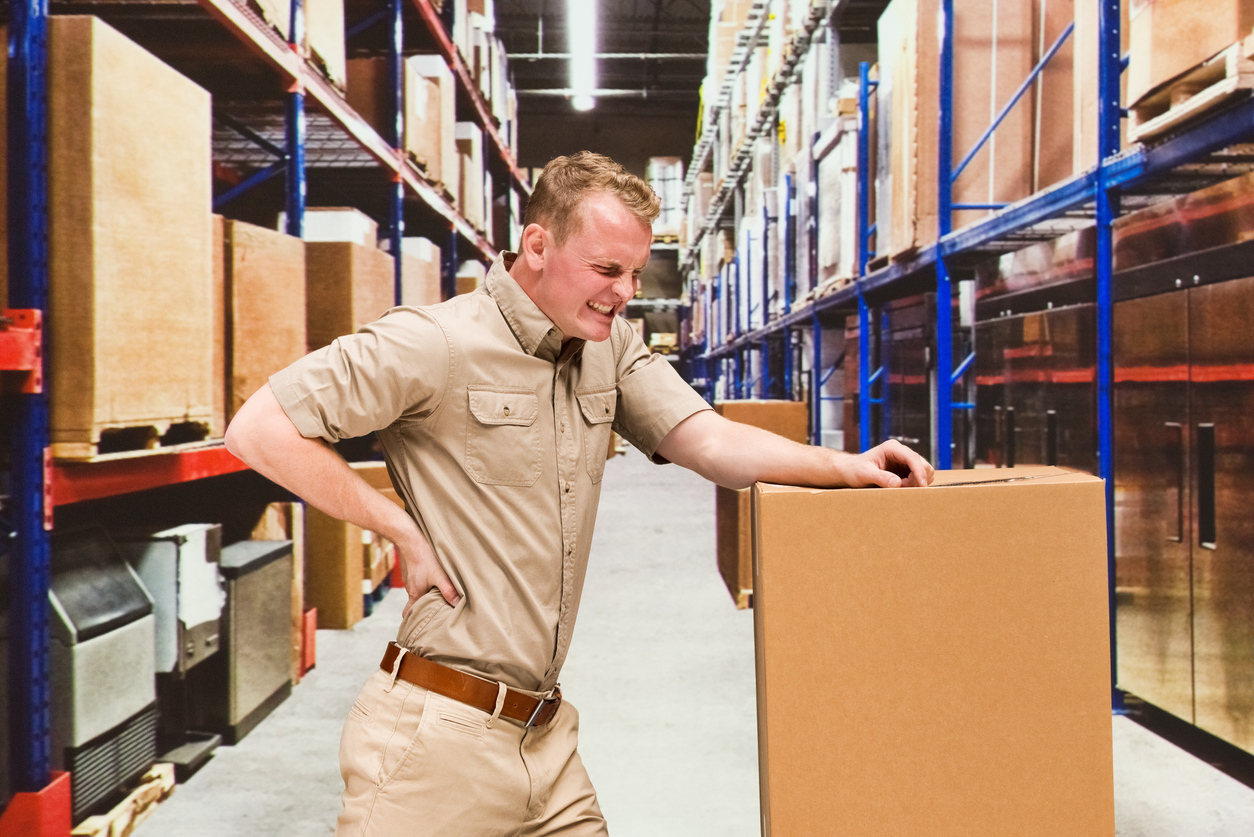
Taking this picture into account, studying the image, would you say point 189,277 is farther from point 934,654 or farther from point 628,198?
point 934,654

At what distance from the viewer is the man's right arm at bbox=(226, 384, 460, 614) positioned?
1331mm

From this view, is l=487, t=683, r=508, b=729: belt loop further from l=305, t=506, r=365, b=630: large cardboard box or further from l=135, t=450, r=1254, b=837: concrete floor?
l=305, t=506, r=365, b=630: large cardboard box

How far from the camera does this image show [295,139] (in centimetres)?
370

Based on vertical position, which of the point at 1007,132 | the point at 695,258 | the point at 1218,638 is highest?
the point at 695,258

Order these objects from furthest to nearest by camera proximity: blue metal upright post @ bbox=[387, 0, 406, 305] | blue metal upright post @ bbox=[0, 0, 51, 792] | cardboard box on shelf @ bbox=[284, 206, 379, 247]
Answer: blue metal upright post @ bbox=[387, 0, 406, 305] → cardboard box on shelf @ bbox=[284, 206, 379, 247] → blue metal upright post @ bbox=[0, 0, 51, 792]

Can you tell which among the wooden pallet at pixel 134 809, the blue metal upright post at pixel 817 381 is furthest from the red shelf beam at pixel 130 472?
the blue metal upright post at pixel 817 381

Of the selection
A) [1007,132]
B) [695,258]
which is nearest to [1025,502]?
[1007,132]

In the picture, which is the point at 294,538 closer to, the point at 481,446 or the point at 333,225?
the point at 333,225

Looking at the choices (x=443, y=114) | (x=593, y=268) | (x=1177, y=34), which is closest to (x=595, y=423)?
(x=593, y=268)

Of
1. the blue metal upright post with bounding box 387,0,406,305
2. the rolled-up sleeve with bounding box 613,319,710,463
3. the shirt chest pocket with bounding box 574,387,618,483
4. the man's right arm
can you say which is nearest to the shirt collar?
the shirt chest pocket with bounding box 574,387,618,483

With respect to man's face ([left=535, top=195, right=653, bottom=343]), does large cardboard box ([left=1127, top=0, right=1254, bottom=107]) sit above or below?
above

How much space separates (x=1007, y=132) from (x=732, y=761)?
281 centimetres

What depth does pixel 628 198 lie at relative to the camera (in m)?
1.45

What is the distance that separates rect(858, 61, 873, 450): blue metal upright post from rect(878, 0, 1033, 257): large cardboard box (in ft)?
1.44
